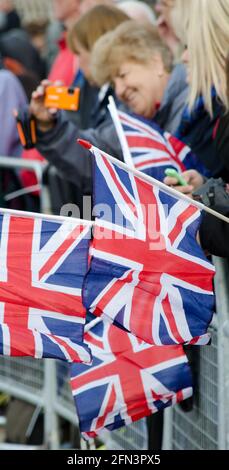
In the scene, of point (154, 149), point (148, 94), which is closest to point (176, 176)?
point (154, 149)

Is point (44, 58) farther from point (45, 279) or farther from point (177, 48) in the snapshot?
point (45, 279)

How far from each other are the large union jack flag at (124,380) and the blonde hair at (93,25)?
2.31m

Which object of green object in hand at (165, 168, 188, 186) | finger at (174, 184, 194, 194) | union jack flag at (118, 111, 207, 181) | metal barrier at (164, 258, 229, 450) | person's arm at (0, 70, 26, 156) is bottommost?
metal barrier at (164, 258, 229, 450)

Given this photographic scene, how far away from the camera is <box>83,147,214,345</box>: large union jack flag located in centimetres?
417

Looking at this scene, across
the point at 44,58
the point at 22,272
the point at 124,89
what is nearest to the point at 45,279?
the point at 22,272

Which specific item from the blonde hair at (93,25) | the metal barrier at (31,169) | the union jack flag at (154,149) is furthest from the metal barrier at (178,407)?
the blonde hair at (93,25)

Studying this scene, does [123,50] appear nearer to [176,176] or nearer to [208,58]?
[208,58]

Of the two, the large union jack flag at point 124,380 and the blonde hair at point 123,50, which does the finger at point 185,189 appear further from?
the blonde hair at point 123,50

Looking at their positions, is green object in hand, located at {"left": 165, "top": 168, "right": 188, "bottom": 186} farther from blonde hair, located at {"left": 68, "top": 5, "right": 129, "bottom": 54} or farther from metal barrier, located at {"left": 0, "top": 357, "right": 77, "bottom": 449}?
metal barrier, located at {"left": 0, "top": 357, "right": 77, "bottom": 449}

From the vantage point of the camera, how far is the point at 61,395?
695 centimetres

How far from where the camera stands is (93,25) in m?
6.59

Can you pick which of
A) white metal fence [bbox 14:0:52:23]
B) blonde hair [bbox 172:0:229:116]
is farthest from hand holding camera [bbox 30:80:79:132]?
white metal fence [bbox 14:0:52:23]

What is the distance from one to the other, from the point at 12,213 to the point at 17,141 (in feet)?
11.2

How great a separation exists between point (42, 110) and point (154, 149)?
935mm
